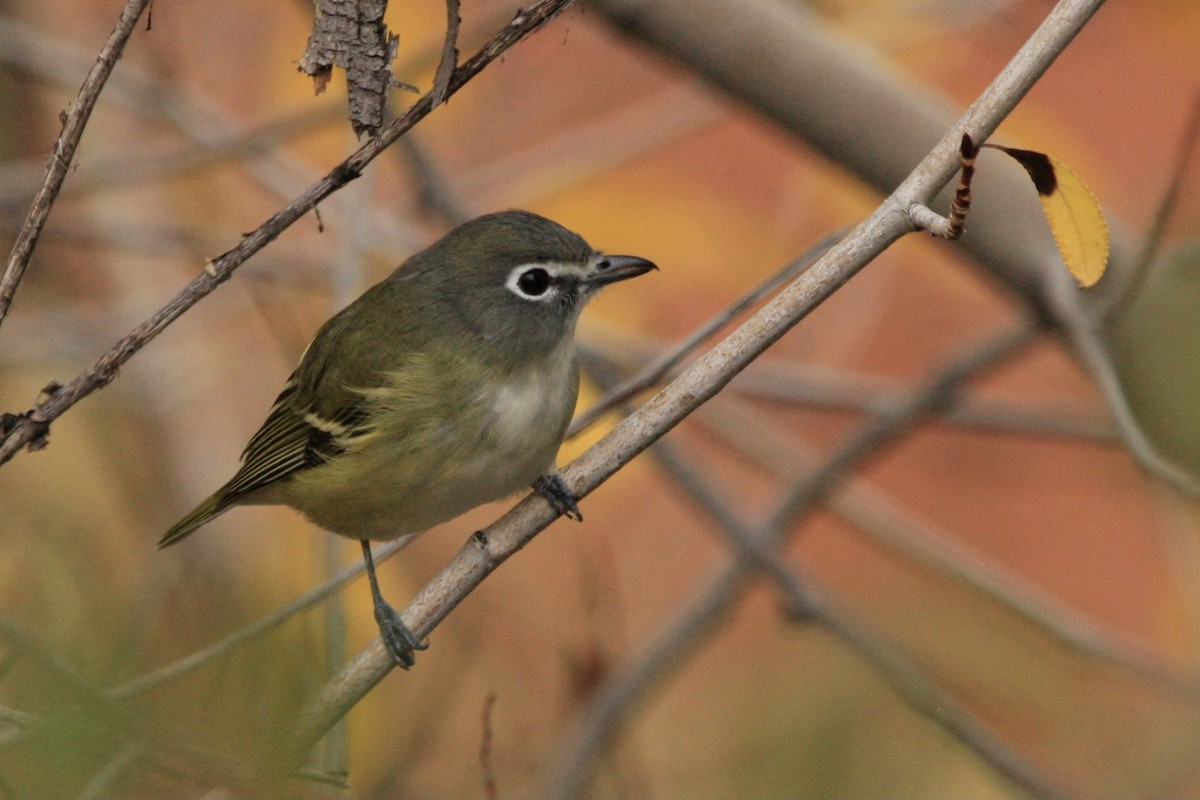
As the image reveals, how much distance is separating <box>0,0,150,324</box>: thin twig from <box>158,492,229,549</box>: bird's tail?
4.77 feet

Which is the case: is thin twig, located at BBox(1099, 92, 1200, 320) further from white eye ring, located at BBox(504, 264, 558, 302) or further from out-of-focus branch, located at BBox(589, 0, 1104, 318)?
white eye ring, located at BBox(504, 264, 558, 302)

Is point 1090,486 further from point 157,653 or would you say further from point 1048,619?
point 157,653

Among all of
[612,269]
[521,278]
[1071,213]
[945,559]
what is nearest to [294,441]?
[521,278]

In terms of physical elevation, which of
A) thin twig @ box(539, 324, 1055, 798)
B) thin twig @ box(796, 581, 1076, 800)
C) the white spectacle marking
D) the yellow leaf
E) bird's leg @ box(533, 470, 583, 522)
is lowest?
thin twig @ box(796, 581, 1076, 800)

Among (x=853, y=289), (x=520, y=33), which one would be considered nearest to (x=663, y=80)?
(x=853, y=289)

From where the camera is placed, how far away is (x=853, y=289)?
6.29 metres

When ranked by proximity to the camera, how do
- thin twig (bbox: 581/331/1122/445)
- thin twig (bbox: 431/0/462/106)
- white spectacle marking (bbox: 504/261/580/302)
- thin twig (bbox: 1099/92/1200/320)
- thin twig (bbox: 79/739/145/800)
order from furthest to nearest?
thin twig (bbox: 581/331/1122/445)
white spectacle marking (bbox: 504/261/580/302)
thin twig (bbox: 1099/92/1200/320)
thin twig (bbox: 431/0/462/106)
thin twig (bbox: 79/739/145/800)

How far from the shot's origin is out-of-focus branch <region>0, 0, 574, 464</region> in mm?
2090

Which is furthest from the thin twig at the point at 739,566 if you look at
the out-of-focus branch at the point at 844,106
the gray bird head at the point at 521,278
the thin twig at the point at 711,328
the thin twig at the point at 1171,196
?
the thin twig at the point at 711,328

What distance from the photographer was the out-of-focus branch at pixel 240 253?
2090 mm

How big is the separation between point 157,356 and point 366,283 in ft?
3.86

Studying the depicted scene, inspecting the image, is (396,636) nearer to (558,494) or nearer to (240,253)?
(558,494)

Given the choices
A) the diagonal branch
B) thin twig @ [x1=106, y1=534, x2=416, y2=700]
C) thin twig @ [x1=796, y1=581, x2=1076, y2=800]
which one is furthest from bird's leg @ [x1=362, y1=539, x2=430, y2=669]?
thin twig @ [x1=796, y1=581, x2=1076, y2=800]

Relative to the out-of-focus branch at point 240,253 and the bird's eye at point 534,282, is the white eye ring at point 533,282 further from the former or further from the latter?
the out-of-focus branch at point 240,253
